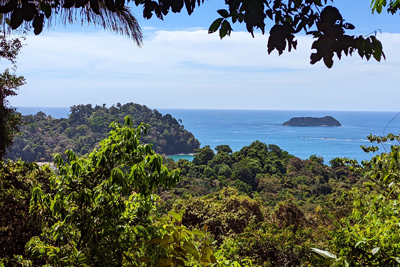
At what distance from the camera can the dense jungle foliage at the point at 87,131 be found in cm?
3728

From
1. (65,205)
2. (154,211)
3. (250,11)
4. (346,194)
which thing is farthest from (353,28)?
(346,194)

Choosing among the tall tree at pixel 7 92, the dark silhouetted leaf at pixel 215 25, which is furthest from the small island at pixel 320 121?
the dark silhouetted leaf at pixel 215 25

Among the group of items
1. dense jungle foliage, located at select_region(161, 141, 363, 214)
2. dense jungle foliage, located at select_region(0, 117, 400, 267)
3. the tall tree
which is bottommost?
dense jungle foliage, located at select_region(161, 141, 363, 214)

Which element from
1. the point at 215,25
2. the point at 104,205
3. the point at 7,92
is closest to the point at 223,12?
the point at 215,25

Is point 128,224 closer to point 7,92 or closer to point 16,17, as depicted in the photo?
point 16,17

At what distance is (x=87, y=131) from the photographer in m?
41.1

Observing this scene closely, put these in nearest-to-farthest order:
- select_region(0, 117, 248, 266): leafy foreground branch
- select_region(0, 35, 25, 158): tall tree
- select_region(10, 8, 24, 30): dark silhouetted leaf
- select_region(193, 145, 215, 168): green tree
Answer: select_region(10, 8, 24, 30): dark silhouetted leaf < select_region(0, 117, 248, 266): leafy foreground branch < select_region(0, 35, 25, 158): tall tree < select_region(193, 145, 215, 168): green tree

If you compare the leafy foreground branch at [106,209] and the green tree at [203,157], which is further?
the green tree at [203,157]

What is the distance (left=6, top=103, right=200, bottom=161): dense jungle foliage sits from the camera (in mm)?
37281

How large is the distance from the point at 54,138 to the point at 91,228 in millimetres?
42401

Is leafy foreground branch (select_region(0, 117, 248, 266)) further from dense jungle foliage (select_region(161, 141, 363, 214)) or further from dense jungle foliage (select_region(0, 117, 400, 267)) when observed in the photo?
dense jungle foliage (select_region(161, 141, 363, 214))

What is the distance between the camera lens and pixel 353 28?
0.96 m

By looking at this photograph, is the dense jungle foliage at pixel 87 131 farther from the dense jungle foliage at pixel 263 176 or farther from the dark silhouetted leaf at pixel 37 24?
the dark silhouetted leaf at pixel 37 24

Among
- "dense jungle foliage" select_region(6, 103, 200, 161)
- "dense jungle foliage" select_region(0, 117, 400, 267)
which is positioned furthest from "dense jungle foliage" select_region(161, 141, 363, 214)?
"dense jungle foliage" select_region(6, 103, 200, 161)
